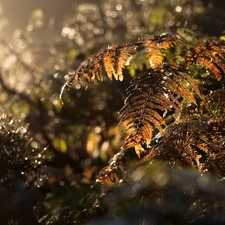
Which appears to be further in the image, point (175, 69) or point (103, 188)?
point (103, 188)

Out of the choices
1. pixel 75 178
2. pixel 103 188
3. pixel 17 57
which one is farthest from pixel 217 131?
pixel 17 57

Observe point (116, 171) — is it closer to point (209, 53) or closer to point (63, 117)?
point (209, 53)

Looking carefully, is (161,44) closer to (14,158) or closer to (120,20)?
(14,158)

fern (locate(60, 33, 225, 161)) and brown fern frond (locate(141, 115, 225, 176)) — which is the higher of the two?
fern (locate(60, 33, 225, 161))

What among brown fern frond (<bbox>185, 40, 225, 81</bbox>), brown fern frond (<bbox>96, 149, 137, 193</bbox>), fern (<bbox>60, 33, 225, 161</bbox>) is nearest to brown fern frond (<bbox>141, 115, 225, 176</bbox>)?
fern (<bbox>60, 33, 225, 161</bbox>)

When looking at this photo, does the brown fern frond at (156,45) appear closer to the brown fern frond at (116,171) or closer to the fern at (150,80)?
the fern at (150,80)

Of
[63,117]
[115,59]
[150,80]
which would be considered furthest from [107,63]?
[63,117]

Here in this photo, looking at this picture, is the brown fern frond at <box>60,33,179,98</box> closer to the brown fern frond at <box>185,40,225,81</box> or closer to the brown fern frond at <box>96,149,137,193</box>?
the brown fern frond at <box>185,40,225,81</box>
